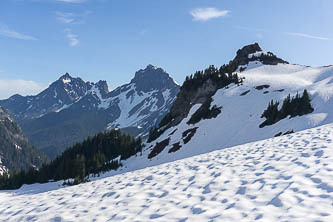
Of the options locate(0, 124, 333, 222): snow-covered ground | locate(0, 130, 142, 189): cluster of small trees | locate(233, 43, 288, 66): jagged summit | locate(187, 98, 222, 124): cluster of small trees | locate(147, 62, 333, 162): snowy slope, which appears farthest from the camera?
locate(233, 43, 288, 66): jagged summit

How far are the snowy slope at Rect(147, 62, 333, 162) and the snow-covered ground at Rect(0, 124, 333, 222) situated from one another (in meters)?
31.2

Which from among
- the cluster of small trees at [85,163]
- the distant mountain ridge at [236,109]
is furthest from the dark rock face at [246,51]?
the cluster of small trees at [85,163]

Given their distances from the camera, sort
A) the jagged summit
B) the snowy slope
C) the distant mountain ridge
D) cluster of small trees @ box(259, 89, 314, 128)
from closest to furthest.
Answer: the snowy slope
the distant mountain ridge
cluster of small trees @ box(259, 89, 314, 128)
the jagged summit

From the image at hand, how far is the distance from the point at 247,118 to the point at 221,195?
4888 cm

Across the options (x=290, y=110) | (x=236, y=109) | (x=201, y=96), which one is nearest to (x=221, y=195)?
(x=290, y=110)

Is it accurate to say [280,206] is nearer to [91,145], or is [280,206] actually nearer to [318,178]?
[318,178]

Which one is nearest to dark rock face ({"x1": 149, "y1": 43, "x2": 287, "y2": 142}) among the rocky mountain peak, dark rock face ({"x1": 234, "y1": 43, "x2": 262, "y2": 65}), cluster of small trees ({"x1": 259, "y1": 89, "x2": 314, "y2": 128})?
dark rock face ({"x1": 234, "y1": 43, "x2": 262, "y2": 65})

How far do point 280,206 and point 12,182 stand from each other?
105115mm

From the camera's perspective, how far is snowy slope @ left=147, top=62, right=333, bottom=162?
4512 centimetres

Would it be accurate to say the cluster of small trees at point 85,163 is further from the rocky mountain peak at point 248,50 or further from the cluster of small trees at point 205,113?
the rocky mountain peak at point 248,50

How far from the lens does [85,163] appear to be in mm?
83938

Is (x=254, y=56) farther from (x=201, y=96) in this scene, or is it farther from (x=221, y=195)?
(x=221, y=195)

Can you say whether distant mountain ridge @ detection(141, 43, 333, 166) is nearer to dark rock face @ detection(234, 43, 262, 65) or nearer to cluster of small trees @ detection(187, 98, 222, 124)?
cluster of small trees @ detection(187, 98, 222, 124)

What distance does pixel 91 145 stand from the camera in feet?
373
